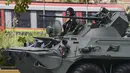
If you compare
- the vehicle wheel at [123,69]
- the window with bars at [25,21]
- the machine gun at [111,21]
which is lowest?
the vehicle wheel at [123,69]

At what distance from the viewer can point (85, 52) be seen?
31.8 ft

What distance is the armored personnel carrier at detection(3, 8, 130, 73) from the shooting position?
9.68 m

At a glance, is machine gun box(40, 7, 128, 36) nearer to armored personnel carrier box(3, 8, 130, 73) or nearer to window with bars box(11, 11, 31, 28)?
armored personnel carrier box(3, 8, 130, 73)

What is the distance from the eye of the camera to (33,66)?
32.9 ft

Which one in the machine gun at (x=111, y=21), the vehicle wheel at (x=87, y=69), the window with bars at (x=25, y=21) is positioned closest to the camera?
the vehicle wheel at (x=87, y=69)

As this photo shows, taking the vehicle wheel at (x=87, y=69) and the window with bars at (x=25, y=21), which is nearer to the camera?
the vehicle wheel at (x=87, y=69)

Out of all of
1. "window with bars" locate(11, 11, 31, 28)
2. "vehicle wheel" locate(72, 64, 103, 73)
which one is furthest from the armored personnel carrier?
"window with bars" locate(11, 11, 31, 28)

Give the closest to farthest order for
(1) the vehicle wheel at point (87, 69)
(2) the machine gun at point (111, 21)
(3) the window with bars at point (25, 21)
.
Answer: (1) the vehicle wheel at point (87, 69)
(2) the machine gun at point (111, 21)
(3) the window with bars at point (25, 21)

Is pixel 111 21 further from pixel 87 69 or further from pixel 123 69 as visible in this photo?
pixel 87 69

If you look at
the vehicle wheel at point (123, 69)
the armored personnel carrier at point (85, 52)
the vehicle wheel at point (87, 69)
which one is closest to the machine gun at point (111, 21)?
the armored personnel carrier at point (85, 52)

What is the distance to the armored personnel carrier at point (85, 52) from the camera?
31.8 ft

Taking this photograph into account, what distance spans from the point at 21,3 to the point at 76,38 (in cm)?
168

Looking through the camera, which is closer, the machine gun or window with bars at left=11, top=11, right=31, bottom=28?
the machine gun

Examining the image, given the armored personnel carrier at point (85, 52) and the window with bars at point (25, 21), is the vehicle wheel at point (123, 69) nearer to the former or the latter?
the armored personnel carrier at point (85, 52)
